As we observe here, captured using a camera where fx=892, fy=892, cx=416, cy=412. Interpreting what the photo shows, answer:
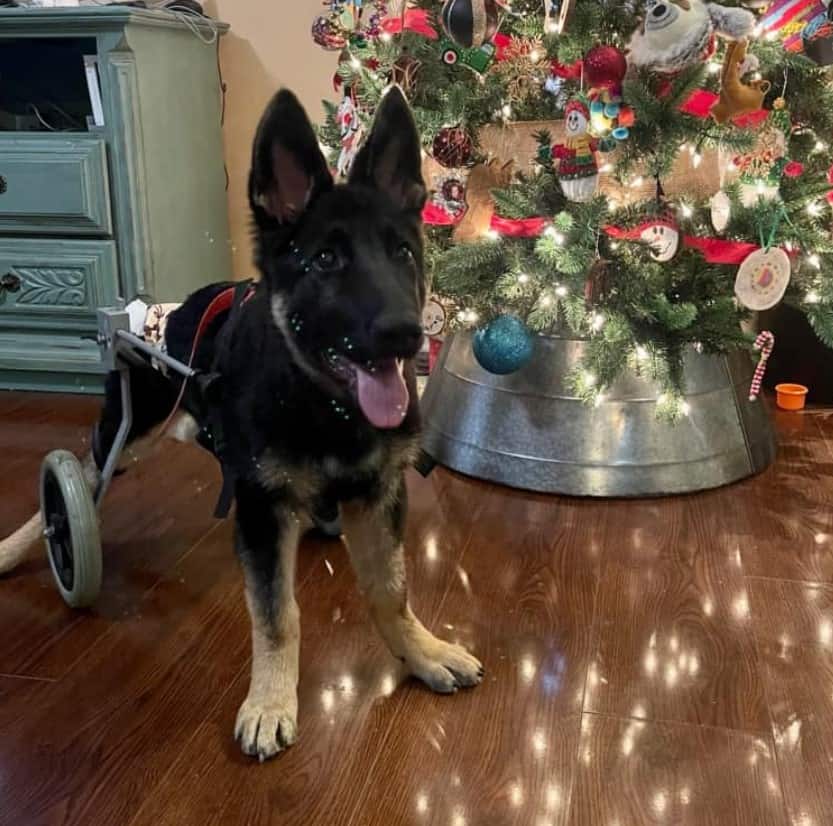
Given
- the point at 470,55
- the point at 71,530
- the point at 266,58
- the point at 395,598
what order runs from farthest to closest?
the point at 266,58, the point at 470,55, the point at 71,530, the point at 395,598

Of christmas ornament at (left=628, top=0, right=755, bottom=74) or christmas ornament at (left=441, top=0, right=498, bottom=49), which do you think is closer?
christmas ornament at (left=628, top=0, right=755, bottom=74)

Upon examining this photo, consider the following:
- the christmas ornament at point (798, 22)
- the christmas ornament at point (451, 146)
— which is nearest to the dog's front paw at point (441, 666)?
the christmas ornament at point (451, 146)

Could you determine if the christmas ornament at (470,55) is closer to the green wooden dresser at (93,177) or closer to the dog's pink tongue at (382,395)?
the dog's pink tongue at (382,395)

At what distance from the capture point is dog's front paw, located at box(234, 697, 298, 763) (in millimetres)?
1483

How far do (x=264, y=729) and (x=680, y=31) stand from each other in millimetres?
1581

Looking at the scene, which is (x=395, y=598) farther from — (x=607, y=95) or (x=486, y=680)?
(x=607, y=95)

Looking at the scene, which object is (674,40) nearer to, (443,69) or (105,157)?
(443,69)

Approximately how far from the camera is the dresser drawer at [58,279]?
3.13m

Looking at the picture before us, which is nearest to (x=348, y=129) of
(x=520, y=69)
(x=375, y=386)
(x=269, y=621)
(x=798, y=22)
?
(x=520, y=69)

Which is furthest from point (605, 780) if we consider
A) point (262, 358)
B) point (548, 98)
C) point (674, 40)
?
point (548, 98)

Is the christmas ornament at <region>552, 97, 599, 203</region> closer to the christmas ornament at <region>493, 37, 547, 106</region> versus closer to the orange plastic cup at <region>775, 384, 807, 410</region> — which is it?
the christmas ornament at <region>493, 37, 547, 106</region>

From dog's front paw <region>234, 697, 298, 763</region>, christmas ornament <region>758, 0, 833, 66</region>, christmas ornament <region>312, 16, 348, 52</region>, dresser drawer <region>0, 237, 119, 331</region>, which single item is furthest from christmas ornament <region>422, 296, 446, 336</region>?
dresser drawer <region>0, 237, 119, 331</region>

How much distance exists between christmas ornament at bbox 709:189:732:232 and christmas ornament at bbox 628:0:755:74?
0.33 metres

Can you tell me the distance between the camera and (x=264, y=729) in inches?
58.8
